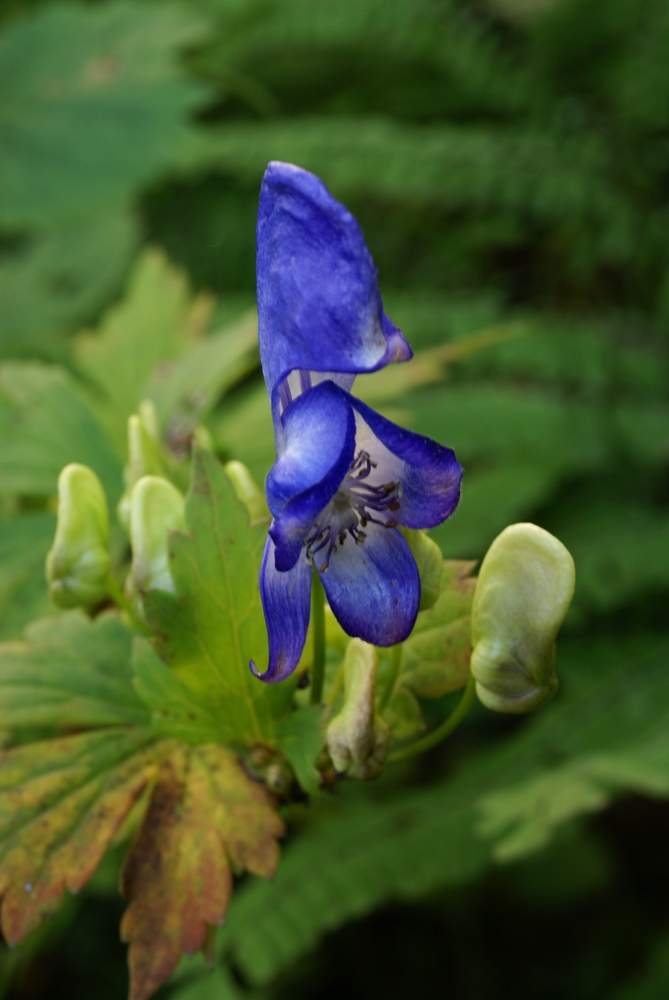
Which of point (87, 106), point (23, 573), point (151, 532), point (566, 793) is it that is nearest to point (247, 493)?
point (151, 532)

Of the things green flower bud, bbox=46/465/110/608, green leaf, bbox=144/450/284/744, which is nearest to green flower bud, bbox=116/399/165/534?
green flower bud, bbox=46/465/110/608

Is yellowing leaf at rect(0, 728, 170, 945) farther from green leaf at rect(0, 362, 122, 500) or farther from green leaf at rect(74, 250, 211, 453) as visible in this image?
green leaf at rect(74, 250, 211, 453)

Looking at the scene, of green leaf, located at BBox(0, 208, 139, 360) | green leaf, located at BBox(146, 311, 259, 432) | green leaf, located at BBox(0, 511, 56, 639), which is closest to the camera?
green leaf, located at BBox(0, 511, 56, 639)

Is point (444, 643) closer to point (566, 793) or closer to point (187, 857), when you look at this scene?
point (187, 857)

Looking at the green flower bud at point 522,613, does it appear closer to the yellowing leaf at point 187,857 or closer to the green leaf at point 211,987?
the yellowing leaf at point 187,857

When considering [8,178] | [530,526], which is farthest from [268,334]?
[8,178]

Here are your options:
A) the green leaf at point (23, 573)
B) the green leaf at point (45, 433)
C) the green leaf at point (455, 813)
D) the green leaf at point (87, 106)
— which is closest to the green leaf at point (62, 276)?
the green leaf at point (87, 106)
